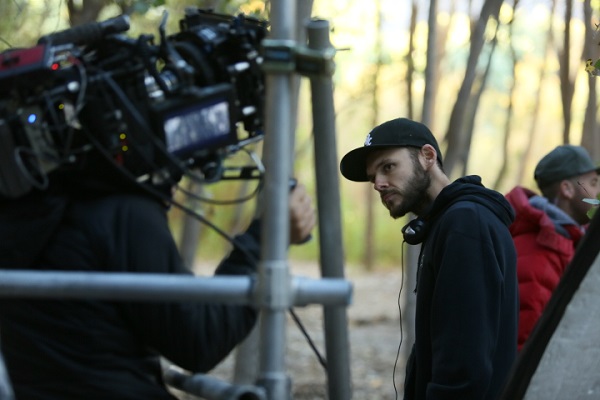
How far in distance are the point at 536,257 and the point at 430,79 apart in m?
3.59

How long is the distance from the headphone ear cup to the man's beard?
0.33ft

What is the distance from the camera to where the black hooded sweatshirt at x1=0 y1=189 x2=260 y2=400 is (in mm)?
2926

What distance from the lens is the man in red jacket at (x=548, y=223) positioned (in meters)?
5.19

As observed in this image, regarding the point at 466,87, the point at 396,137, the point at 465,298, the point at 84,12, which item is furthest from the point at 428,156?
the point at 84,12

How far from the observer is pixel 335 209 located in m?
2.98

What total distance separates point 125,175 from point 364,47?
2013 cm

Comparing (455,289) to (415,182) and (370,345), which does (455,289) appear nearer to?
(415,182)

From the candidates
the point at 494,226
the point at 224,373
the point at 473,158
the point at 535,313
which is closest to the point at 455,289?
the point at 494,226

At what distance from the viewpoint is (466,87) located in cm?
851

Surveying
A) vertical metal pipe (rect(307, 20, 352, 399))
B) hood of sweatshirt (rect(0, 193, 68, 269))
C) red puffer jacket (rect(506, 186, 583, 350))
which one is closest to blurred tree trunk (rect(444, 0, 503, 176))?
red puffer jacket (rect(506, 186, 583, 350))

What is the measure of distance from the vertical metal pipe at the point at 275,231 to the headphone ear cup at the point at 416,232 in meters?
1.54

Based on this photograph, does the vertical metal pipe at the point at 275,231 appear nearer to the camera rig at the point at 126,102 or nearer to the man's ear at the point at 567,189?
the camera rig at the point at 126,102

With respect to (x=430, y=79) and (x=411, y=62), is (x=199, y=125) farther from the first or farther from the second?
(x=411, y=62)

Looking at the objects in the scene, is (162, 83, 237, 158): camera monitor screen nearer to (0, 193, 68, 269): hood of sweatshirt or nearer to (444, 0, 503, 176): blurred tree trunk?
(0, 193, 68, 269): hood of sweatshirt
